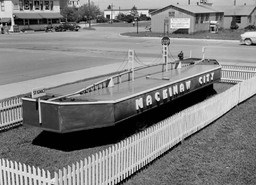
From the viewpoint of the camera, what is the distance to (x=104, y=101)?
9.18 meters

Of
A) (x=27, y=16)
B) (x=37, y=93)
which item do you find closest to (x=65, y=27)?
(x=27, y=16)

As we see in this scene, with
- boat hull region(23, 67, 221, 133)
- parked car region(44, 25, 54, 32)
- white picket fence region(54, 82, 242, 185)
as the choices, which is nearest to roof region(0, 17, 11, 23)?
parked car region(44, 25, 54, 32)

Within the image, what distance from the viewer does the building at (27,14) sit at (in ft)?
219

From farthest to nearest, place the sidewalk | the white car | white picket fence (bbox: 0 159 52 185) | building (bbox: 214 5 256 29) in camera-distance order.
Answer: building (bbox: 214 5 256 29), the white car, the sidewalk, white picket fence (bbox: 0 159 52 185)

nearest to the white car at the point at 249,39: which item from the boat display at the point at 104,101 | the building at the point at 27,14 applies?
the boat display at the point at 104,101

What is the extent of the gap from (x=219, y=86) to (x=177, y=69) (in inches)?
165

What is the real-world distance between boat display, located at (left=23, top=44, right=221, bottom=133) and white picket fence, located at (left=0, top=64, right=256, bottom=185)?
3.68 ft

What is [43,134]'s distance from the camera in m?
10.9

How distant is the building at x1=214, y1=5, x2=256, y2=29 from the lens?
63.9 meters

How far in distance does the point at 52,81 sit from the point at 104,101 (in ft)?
32.6

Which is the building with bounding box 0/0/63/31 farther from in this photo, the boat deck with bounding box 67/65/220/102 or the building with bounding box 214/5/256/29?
the boat deck with bounding box 67/65/220/102

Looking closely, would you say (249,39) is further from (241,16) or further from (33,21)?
(33,21)

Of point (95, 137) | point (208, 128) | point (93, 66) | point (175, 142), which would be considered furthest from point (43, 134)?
point (93, 66)

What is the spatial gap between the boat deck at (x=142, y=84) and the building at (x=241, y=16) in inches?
2091
